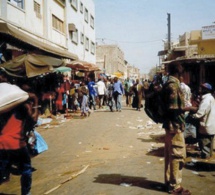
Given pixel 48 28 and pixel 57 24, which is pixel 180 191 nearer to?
pixel 48 28

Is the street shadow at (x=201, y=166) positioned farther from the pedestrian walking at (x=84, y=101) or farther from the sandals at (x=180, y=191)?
the pedestrian walking at (x=84, y=101)

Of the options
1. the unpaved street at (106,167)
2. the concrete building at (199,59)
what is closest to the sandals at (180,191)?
the unpaved street at (106,167)

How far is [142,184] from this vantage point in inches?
200

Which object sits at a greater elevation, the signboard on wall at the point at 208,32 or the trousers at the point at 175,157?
the signboard on wall at the point at 208,32

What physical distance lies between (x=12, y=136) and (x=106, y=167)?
271 cm

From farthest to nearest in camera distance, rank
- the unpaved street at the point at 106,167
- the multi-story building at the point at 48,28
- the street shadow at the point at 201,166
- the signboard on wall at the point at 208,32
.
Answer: the signboard on wall at the point at 208,32
the multi-story building at the point at 48,28
the street shadow at the point at 201,166
the unpaved street at the point at 106,167

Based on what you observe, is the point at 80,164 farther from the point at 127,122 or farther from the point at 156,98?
the point at 127,122

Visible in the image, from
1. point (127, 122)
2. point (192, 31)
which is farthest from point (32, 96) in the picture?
point (192, 31)

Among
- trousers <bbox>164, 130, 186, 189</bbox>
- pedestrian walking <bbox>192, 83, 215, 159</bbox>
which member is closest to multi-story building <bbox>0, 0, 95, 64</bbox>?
pedestrian walking <bbox>192, 83, 215, 159</bbox>

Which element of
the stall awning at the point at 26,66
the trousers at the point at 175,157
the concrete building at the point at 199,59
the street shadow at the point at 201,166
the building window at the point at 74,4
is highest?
the building window at the point at 74,4

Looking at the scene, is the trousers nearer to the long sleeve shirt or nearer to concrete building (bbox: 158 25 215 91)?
the long sleeve shirt

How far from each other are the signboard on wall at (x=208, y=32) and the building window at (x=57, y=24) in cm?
1111

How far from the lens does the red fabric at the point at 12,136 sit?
3855 mm

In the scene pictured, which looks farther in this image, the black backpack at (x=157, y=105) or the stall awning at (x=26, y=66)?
the stall awning at (x=26, y=66)
